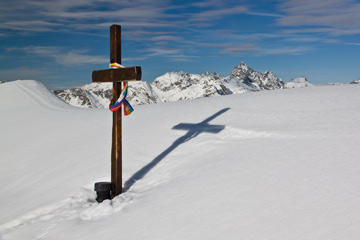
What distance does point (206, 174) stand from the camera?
21.9ft

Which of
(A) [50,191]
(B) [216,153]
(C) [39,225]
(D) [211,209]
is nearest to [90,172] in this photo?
(A) [50,191]

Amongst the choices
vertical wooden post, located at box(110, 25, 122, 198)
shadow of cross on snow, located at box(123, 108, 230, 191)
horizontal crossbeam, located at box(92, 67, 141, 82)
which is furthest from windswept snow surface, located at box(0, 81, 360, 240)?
horizontal crossbeam, located at box(92, 67, 141, 82)

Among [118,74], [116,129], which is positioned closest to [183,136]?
[116,129]

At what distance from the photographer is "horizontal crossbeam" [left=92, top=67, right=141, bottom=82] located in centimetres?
671

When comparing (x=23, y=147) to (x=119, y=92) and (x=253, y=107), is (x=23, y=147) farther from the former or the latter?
(x=253, y=107)

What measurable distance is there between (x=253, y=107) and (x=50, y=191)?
260 inches

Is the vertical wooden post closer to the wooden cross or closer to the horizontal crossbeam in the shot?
the wooden cross

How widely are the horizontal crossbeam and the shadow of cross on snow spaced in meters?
2.31

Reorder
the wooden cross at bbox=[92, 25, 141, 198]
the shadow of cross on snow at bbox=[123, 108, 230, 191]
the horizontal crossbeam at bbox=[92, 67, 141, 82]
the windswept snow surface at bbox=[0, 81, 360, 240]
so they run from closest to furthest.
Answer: the windswept snow surface at bbox=[0, 81, 360, 240], the horizontal crossbeam at bbox=[92, 67, 141, 82], the wooden cross at bbox=[92, 25, 141, 198], the shadow of cross on snow at bbox=[123, 108, 230, 191]

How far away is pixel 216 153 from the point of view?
308 inches

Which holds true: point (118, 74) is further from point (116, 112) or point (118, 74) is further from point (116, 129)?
point (116, 129)

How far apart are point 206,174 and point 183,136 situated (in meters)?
3.16

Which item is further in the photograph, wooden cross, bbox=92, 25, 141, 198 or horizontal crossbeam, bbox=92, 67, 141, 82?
wooden cross, bbox=92, 25, 141, 198

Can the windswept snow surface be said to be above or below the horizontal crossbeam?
below
